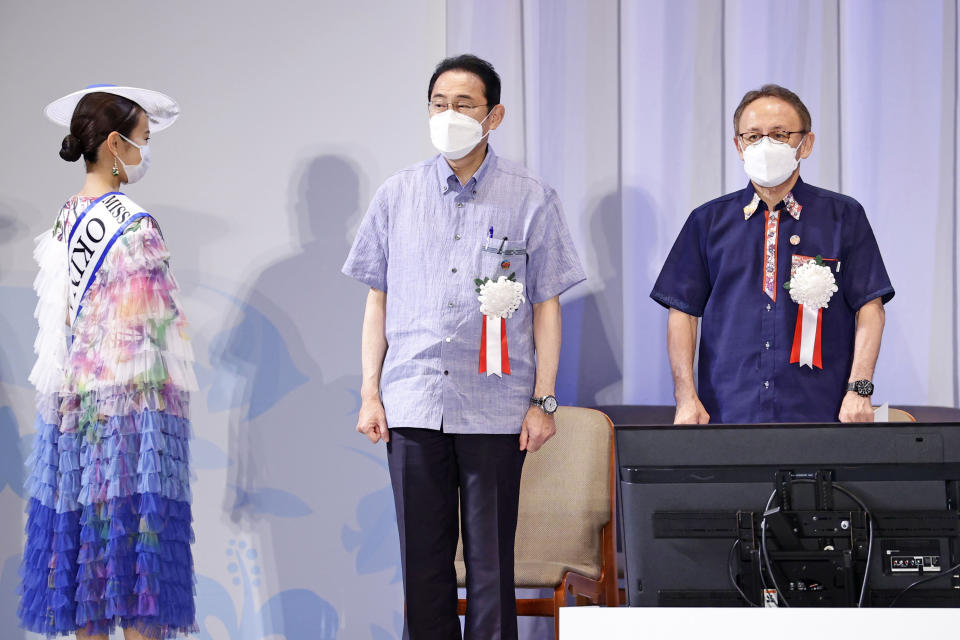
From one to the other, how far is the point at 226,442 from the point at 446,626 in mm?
1259

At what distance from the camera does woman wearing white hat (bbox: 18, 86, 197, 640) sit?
2375 mm

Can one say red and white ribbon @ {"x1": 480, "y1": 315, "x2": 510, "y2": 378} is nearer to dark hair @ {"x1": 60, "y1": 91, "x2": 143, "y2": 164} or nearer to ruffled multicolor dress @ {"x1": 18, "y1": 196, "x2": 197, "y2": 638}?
ruffled multicolor dress @ {"x1": 18, "y1": 196, "x2": 197, "y2": 638}

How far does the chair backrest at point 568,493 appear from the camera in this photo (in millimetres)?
Result: 2875

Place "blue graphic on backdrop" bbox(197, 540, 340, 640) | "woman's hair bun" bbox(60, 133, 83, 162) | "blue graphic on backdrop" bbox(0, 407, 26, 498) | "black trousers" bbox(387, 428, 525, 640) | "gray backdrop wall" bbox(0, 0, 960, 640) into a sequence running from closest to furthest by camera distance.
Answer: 1. "black trousers" bbox(387, 428, 525, 640)
2. "woman's hair bun" bbox(60, 133, 83, 162)
3. "gray backdrop wall" bbox(0, 0, 960, 640)
4. "blue graphic on backdrop" bbox(197, 540, 340, 640)
5. "blue graphic on backdrop" bbox(0, 407, 26, 498)

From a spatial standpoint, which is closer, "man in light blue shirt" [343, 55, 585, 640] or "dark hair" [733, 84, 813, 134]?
"man in light blue shirt" [343, 55, 585, 640]

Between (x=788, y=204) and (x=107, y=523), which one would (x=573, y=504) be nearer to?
(x=788, y=204)

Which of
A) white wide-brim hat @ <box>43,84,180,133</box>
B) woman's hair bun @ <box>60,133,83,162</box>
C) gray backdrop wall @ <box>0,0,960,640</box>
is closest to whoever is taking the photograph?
woman's hair bun @ <box>60,133,83,162</box>

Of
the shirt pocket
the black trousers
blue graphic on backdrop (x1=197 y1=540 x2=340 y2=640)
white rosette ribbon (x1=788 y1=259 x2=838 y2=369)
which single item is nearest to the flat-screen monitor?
the black trousers

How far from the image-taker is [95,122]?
2609 millimetres

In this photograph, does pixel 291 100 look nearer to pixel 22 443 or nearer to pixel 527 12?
pixel 527 12

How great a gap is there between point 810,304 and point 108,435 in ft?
6.06

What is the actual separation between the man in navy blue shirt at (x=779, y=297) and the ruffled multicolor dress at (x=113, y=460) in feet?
4.46

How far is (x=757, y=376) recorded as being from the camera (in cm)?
252

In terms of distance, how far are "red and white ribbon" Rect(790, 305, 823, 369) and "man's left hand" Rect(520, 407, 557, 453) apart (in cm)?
68
